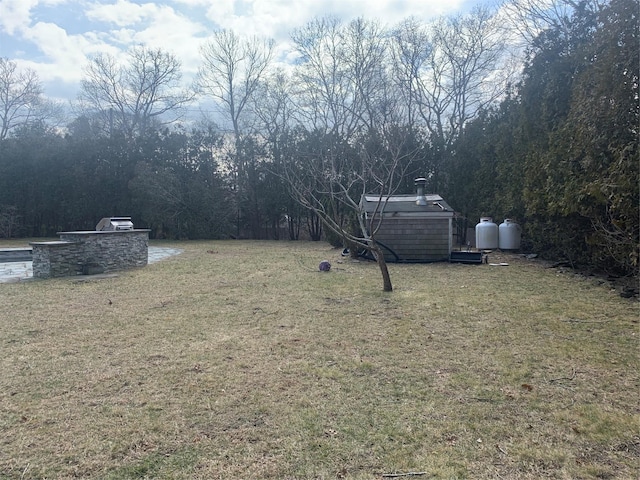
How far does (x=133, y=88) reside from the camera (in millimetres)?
23609

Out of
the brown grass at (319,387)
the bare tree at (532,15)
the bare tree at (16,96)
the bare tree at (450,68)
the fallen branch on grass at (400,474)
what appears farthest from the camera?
the bare tree at (16,96)

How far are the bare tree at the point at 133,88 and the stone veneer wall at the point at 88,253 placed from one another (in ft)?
53.2

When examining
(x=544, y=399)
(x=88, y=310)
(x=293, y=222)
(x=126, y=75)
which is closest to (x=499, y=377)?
(x=544, y=399)

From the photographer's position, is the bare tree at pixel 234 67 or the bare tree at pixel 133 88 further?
the bare tree at pixel 133 88

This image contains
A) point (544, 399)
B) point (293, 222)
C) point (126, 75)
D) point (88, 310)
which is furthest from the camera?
point (126, 75)

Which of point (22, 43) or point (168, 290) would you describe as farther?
point (22, 43)

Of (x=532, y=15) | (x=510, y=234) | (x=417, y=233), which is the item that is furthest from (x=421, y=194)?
(x=532, y=15)

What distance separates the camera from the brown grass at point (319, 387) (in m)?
2.07

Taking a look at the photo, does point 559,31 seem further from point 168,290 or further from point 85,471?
point 85,471

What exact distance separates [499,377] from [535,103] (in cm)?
904

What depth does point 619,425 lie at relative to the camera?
237cm

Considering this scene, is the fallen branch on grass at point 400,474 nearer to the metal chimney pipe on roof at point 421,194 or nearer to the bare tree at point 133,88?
the metal chimney pipe on roof at point 421,194

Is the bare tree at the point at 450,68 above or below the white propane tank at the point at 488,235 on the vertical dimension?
above

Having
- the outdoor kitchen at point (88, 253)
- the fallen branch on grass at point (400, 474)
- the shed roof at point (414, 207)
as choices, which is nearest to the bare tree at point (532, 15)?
the shed roof at point (414, 207)
